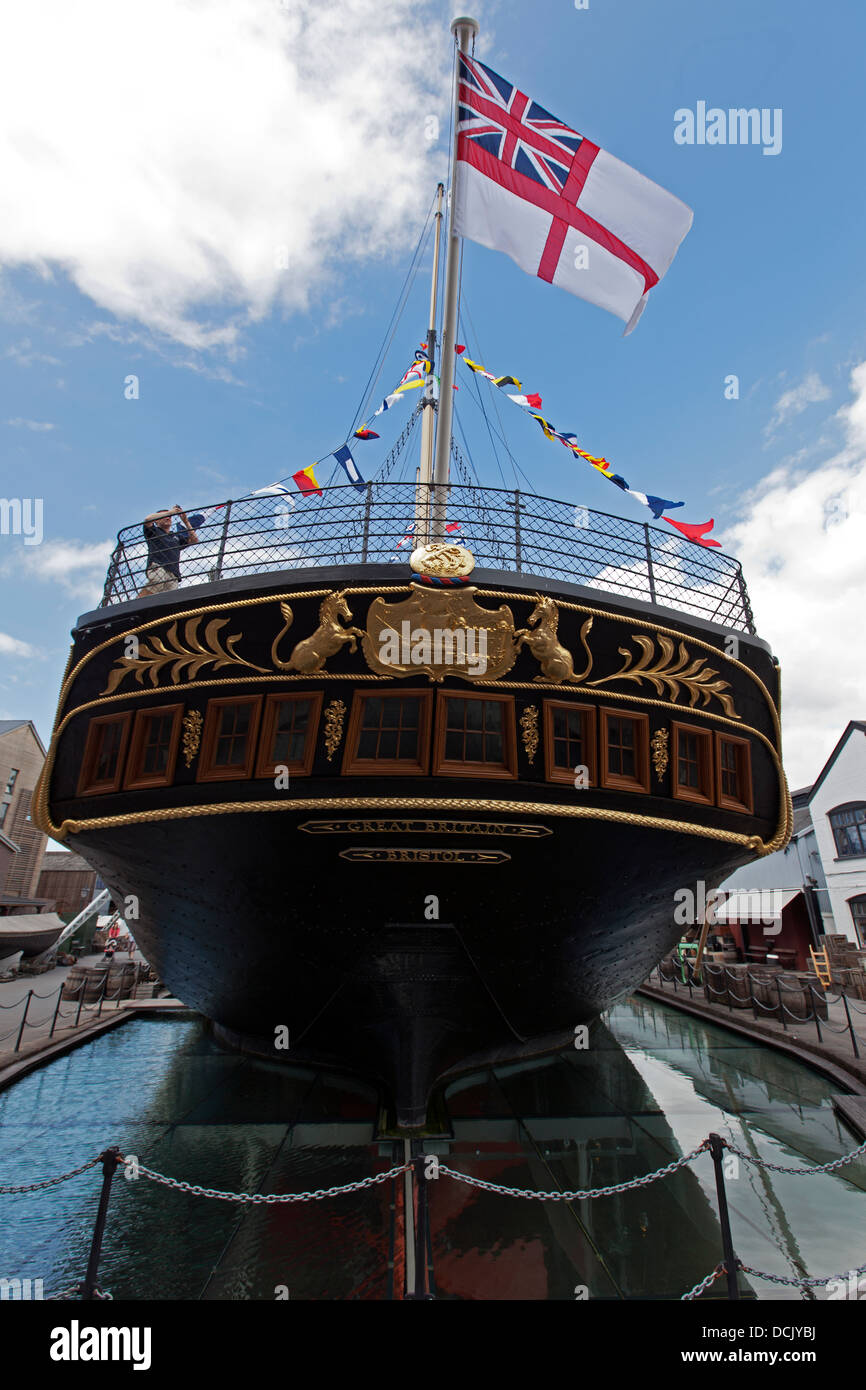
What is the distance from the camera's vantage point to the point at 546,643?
544cm

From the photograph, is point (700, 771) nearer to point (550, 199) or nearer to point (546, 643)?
point (546, 643)

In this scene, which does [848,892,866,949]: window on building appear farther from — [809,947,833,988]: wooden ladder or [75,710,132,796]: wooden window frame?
[75,710,132,796]: wooden window frame

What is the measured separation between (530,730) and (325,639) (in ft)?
6.17

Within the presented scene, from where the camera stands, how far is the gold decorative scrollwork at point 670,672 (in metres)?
5.77

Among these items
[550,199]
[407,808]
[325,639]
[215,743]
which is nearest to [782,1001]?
[407,808]

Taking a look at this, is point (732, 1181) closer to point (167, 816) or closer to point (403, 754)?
point (403, 754)

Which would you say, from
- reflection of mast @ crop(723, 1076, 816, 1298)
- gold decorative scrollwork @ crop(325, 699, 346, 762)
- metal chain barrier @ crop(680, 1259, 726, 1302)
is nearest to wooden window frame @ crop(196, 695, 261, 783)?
gold decorative scrollwork @ crop(325, 699, 346, 762)

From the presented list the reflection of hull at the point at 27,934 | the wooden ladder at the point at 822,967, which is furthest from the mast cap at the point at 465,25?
the reflection of hull at the point at 27,934

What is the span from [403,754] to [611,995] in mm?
4963

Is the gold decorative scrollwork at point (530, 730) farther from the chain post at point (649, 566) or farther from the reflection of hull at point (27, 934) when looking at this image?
the reflection of hull at point (27, 934)
